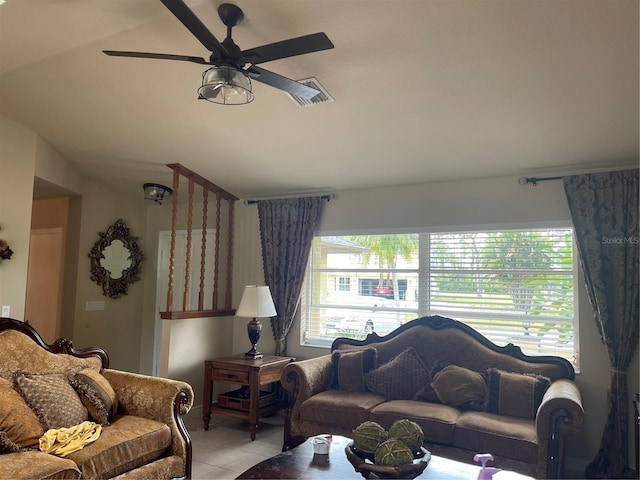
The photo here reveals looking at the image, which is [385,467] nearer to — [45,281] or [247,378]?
[247,378]

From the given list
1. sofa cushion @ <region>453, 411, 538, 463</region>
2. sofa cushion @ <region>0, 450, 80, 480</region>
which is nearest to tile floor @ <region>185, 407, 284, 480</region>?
sofa cushion @ <region>0, 450, 80, 480</region>

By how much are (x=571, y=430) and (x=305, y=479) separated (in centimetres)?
174

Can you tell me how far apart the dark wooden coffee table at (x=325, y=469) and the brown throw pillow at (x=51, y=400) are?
4.07ft

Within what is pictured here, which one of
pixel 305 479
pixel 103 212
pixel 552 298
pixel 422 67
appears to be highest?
pixel 422 67

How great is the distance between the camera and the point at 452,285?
4.34 m

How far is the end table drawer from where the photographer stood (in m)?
4.34

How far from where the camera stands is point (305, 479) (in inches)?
86.9

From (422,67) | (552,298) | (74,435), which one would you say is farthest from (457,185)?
(74,435)

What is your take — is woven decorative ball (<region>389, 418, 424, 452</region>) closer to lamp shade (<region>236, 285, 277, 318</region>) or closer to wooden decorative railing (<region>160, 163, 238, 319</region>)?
lamp shade (<region>236, 285, 277, 318</region>)

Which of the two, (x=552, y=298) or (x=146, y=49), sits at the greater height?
(x=146, y=49)

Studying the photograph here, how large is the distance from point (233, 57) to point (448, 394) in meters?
2.78

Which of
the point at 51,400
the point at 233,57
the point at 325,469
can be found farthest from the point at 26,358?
the point at 233,57

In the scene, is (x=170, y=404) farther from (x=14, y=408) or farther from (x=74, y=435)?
(x=14, y=408)

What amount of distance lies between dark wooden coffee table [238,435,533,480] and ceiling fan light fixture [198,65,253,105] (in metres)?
1.83
